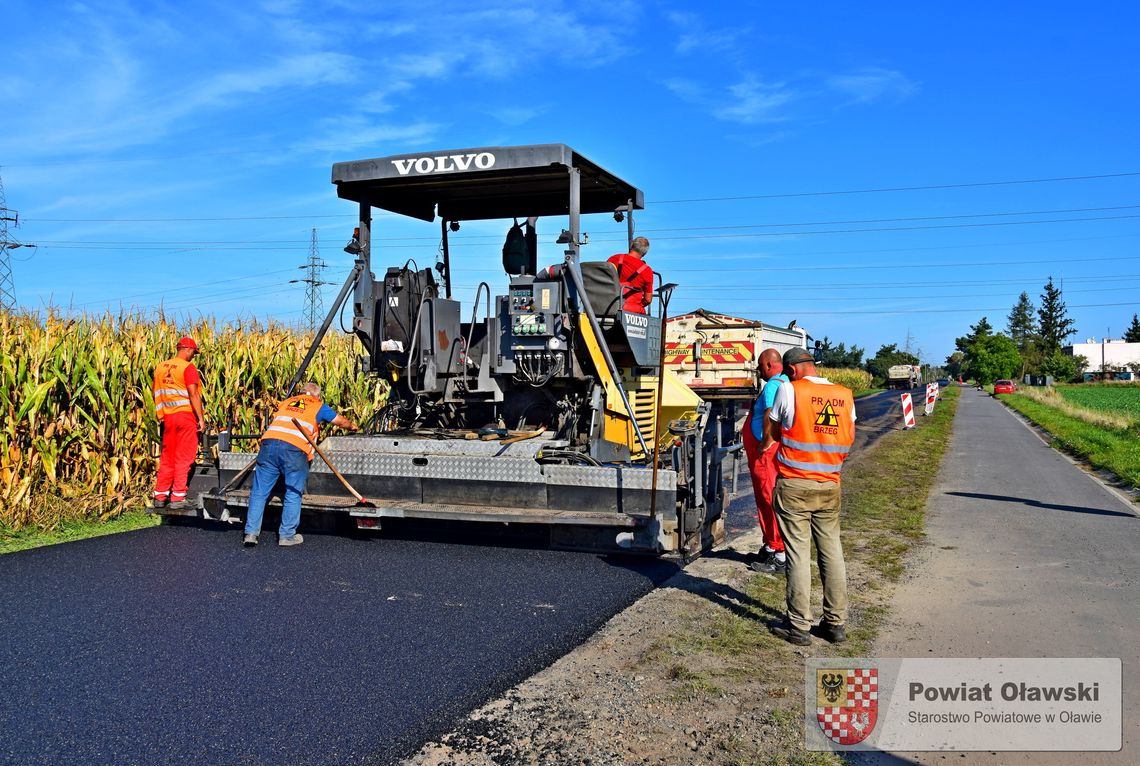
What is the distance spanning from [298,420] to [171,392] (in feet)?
6.15

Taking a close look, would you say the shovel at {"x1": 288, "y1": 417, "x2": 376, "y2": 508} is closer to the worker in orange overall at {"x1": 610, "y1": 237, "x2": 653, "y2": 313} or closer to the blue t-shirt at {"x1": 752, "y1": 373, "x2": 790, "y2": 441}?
the worker in orange overall at {"x1": 610, "y1": 237, "x2": 653, "y2": 313}

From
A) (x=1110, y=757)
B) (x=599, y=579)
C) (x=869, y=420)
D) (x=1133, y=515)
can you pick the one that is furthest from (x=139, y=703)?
(x=869, y=420)

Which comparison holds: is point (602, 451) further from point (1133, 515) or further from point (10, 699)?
point (1133, 515)

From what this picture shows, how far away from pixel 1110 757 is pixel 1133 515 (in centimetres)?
728

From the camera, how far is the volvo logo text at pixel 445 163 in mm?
7254

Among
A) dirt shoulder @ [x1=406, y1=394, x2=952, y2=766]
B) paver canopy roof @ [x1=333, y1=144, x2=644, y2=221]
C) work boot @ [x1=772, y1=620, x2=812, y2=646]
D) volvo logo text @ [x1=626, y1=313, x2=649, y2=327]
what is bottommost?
dirt shoulder @ [x1=406, y1=394, x2=952, y2=766]

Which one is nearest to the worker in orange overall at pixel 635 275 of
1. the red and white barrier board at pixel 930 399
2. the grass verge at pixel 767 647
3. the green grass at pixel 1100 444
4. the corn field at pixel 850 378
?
the grass verge at pixel 767 647

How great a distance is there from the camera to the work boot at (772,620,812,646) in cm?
503

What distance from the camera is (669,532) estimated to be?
632 centimetres

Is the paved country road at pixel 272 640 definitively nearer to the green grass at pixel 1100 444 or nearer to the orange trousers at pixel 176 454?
the orange trousers at pixel 176 454

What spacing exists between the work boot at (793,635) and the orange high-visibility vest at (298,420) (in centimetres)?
398

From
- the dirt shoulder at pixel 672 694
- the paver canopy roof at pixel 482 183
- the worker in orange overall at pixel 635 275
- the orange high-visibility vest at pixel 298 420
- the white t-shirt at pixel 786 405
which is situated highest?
the paver canopy roof at pixel 482 183

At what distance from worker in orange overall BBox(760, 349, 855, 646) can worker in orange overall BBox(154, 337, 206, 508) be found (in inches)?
211

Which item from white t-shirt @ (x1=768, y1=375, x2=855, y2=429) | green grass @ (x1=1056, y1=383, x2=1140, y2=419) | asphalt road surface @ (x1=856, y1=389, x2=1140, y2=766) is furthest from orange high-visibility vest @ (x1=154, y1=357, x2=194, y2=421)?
green grass @ (x1=1056, y1=383, x2=1140, y2=419)
